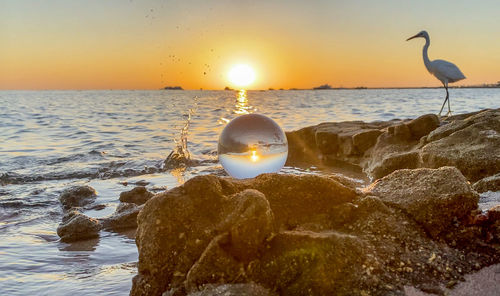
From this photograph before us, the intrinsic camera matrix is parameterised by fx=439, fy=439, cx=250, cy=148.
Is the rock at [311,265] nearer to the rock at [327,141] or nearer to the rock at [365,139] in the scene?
the rock at [365,139]

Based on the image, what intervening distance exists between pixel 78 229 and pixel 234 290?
3.12 metres

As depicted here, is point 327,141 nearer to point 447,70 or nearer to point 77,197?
point 77,197

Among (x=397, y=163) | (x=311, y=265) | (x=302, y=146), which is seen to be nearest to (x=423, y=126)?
(x=397, y=163)

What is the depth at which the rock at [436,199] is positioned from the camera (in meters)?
2.63

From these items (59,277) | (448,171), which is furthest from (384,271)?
(59,277)

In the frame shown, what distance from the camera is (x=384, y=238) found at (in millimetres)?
2502

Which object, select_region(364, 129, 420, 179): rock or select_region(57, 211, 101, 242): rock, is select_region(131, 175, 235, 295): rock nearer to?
select_region(57, 211, 101, 242): rock

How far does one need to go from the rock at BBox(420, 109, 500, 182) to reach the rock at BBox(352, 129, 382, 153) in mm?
2515

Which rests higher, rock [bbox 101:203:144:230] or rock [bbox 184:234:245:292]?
rock [bbox 184:234:245:292]

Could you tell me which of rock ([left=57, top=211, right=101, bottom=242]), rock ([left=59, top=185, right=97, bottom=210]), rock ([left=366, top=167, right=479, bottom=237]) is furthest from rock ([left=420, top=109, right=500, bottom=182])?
rock ([left=59, top=185, right=97, bottom=210])

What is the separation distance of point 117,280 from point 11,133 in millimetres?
15819

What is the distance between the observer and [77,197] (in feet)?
20.9

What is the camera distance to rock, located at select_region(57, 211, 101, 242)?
4.62 m

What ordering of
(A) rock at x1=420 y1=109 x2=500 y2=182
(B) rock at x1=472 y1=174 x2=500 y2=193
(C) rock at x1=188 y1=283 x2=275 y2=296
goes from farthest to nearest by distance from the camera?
(A) rock at x1=420 y1=109 x2=500 y2=182, (B) rock at x1=472 y1=174 x2=500 y2=193, (C) rock at x1=188 y1=283 x2=275 y2=296
